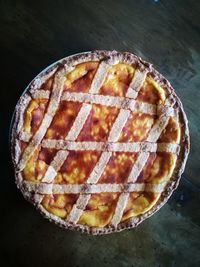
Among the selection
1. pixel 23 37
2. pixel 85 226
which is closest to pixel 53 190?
pixel 85 226

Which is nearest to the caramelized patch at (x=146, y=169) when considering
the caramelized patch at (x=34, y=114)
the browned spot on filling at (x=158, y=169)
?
the browned spot on filling at (x=158, y=169)

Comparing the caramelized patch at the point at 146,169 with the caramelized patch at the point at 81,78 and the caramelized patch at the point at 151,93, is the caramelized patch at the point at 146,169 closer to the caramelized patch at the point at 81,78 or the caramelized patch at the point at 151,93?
the caramelized patch at the point at 151,93

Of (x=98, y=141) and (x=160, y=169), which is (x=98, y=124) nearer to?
(x=98, y=141)

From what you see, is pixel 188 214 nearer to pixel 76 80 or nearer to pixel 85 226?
pixel 85 226

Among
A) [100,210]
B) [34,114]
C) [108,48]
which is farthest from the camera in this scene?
[108,48]

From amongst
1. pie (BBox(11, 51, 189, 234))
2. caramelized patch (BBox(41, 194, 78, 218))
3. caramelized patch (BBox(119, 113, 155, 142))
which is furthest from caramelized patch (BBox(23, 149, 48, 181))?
caramelized patch (BBox(119, 113, 155, 142))

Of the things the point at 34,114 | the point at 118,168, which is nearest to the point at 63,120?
the point at 34,114
